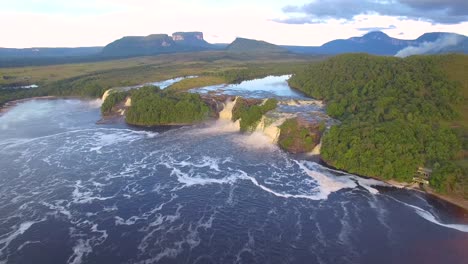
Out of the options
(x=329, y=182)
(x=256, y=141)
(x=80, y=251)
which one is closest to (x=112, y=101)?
(x=256, y=141)

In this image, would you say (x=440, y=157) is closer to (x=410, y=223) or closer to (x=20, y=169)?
(x=410, y=223)

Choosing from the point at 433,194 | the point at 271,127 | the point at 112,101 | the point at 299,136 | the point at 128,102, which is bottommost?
the point at 433,194

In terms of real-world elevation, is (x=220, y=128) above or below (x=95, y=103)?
above

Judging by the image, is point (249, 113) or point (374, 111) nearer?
point (374, 111)

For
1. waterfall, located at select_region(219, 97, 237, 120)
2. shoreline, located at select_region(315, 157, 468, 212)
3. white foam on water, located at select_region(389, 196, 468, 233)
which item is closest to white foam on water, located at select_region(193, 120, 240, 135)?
waterfall, located at select_region(219, 97, 237, 120)

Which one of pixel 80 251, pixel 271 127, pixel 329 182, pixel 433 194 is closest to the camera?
pixel 80 251

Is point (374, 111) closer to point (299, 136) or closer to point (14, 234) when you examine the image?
point (299, 136)

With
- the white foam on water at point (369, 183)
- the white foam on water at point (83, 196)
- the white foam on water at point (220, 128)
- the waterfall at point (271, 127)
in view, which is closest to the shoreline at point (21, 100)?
the white foam on water at point (220, 128)
